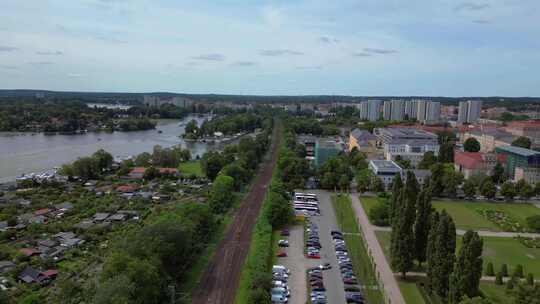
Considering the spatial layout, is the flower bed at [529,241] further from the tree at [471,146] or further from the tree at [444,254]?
the tree at [471,146]

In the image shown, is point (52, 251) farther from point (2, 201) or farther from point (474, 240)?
point (474, 240)

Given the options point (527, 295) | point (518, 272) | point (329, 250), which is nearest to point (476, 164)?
point (518, 272)

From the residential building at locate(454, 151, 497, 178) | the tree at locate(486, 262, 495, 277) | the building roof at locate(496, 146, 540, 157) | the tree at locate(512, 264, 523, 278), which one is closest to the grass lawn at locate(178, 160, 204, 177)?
the residential building at locate(454, 151, 497, 178)

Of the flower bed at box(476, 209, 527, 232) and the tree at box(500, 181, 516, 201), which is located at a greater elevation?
the tree at box(500, 181, 516, 201)

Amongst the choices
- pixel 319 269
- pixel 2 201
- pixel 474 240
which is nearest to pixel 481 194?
pixel 319 269

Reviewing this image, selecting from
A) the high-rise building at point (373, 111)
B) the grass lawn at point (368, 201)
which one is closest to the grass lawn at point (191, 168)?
the grass lawn at point (368, 201)

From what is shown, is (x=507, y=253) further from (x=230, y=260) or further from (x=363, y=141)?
(x=363, y=141)

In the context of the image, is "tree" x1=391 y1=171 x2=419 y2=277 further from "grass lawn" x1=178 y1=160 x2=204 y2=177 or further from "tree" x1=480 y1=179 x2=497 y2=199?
"grass lawn" x1=178 y1=160 x2=204 y2=177
